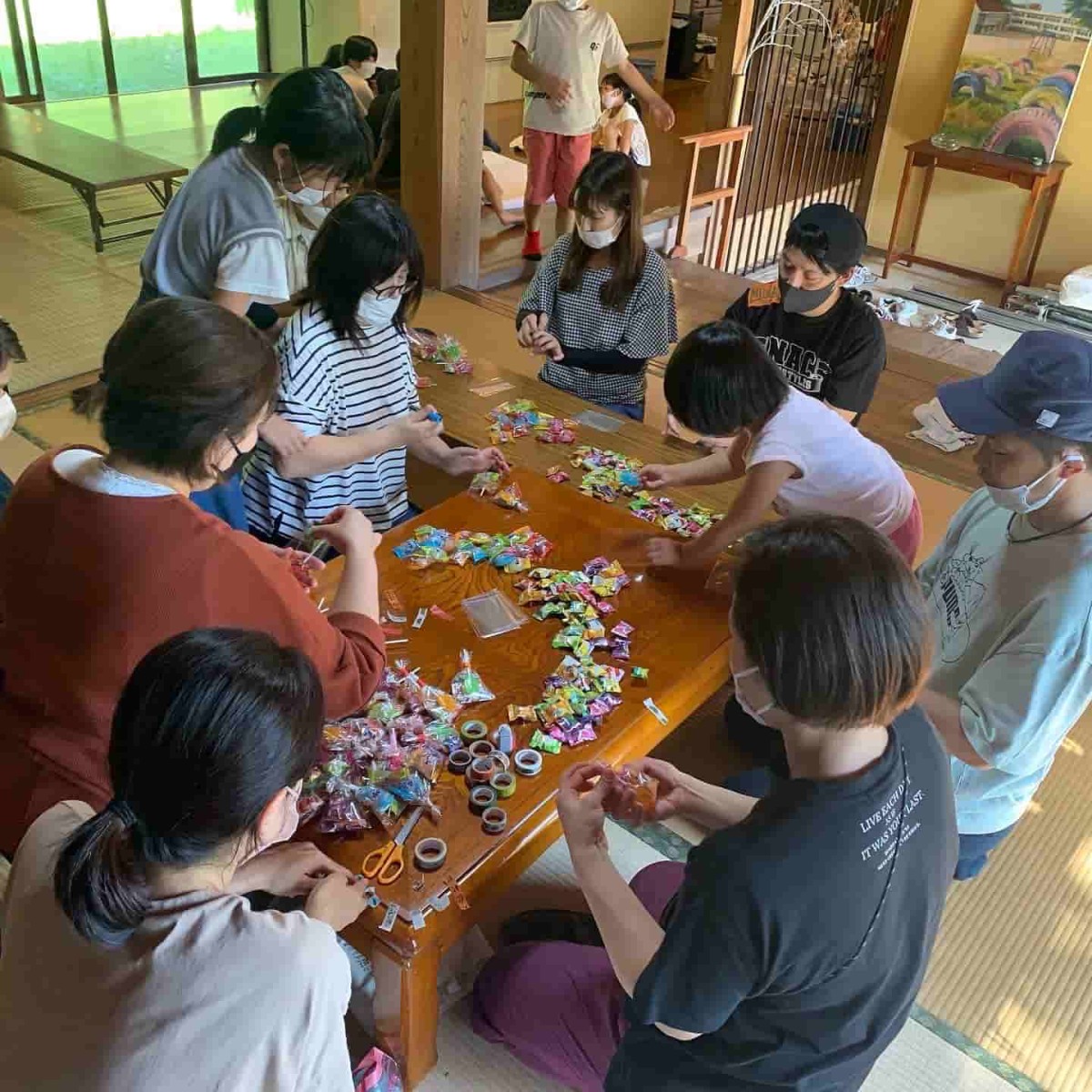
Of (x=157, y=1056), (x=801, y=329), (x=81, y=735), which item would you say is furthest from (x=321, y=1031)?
(x=801, y=329)

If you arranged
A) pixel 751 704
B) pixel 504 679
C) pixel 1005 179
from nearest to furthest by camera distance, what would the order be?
pixel 751 704 < pixel 504 679 < pixel 1005 179

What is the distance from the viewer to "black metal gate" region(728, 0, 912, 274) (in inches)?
215

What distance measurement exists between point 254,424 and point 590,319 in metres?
1.73

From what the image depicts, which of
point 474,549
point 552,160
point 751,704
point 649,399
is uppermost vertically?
point 751,704

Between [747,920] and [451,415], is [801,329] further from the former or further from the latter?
[747,920]

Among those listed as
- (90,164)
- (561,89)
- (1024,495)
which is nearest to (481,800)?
(1024,495)

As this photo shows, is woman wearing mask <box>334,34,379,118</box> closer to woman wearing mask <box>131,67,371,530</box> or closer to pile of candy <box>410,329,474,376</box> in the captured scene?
pile of candy <box>410,329,474,376</box>

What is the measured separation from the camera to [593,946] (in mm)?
1699

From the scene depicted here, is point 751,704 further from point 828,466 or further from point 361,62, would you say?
point 361,62

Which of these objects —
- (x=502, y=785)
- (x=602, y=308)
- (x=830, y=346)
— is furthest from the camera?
(x=602, y=308)

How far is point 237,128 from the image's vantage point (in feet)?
7.75

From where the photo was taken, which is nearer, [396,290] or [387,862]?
[387,862]

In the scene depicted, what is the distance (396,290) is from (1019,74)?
17.2ft

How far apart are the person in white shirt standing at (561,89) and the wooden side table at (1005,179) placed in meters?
1.95
